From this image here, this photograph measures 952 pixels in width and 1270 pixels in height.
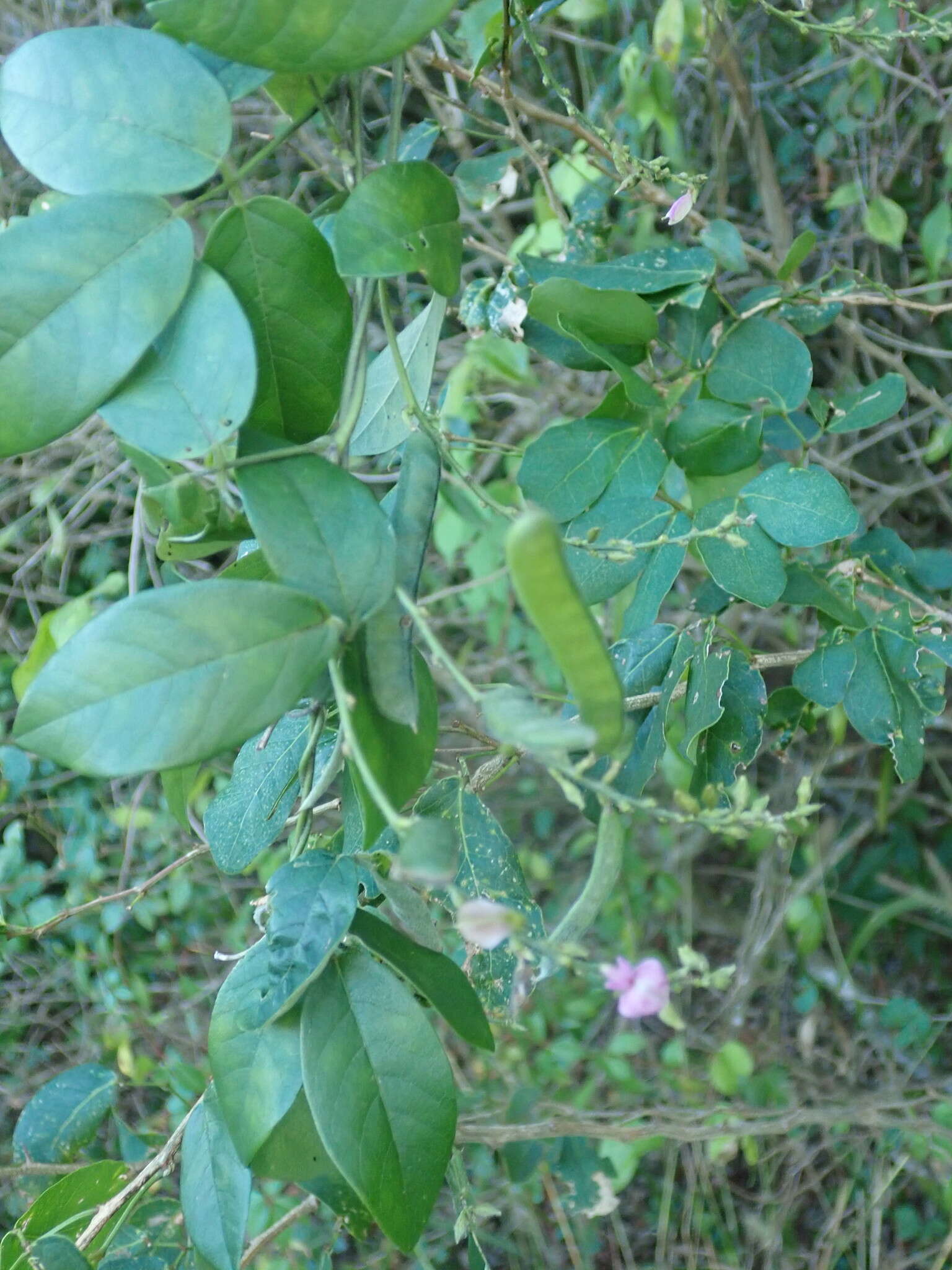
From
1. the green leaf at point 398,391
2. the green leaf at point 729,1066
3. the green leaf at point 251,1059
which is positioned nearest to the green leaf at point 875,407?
the green leaf at point 398,391

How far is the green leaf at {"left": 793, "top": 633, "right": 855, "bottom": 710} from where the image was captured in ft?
2.45

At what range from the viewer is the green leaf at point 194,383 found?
17.7 inches

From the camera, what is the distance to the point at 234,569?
56cm

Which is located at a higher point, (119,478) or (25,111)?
(25,111)

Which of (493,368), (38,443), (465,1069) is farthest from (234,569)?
(465,1069)

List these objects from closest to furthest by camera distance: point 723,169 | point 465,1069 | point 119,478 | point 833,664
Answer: point 833,664 < point 723,169 < point 119,478 < point 465,1069

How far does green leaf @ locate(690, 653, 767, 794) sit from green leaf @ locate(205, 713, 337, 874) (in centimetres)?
26

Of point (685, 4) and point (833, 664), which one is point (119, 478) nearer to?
point (685, 4)

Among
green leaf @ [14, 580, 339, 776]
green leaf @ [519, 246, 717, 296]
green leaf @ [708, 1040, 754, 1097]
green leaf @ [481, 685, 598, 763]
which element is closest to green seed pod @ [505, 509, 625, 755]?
green leaf @ [481, 685, 598, 763]

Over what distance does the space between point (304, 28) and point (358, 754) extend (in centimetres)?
30

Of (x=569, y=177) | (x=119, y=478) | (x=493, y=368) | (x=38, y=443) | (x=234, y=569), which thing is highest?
(x=38, y=443)

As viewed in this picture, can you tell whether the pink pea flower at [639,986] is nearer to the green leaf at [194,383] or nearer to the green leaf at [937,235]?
the green leaf at [194,383]

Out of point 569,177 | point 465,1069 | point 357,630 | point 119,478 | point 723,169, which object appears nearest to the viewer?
point 357,630

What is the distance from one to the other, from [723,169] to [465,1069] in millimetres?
1675
